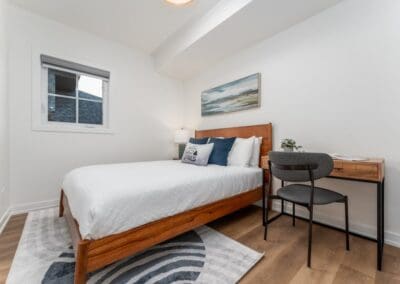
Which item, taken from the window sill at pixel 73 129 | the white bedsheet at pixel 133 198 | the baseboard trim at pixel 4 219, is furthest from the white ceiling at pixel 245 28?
the baseboard trim at pixel 4 219

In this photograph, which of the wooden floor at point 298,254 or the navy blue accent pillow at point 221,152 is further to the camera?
the navy blue accent pillow at point 221,152

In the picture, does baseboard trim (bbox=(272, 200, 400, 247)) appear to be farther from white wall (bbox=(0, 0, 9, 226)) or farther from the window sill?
white wall (bbox=(0, 0, 9, 226))

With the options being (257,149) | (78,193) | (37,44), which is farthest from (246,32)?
(37,44)

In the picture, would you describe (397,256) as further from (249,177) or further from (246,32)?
Answer: (246,32)

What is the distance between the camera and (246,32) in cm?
239

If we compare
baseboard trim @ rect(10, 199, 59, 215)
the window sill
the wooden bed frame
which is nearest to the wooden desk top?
the wooden bed frame

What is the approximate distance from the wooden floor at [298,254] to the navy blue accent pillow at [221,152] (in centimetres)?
73

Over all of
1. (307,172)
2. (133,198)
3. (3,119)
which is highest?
(3,119)

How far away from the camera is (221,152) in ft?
8.13

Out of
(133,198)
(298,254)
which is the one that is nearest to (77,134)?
(133,198)

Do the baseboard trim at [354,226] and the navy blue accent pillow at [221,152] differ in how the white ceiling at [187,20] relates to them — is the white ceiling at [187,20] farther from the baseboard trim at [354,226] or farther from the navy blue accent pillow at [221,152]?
the baseboard trim at [354,226]

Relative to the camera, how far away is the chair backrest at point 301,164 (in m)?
1.39

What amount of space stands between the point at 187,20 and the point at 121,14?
0.85 metres

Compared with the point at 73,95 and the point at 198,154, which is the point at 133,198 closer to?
the point at 198,154
